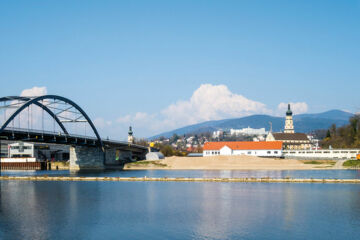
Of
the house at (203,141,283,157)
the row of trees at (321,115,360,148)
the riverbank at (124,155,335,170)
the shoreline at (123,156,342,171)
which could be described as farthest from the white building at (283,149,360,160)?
the riverbank at (124,155,335,170)

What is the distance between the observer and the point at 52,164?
445 feet

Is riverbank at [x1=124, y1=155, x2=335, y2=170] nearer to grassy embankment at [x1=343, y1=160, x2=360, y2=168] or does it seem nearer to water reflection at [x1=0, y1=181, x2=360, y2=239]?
grassy embankment at [x1=343, y1=160, x2=360, y2=168]

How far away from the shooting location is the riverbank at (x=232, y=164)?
111 meters

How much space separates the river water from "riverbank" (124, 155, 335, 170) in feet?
155

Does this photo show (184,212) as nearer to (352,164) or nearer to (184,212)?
(184,212)

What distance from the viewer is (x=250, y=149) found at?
5162 inches

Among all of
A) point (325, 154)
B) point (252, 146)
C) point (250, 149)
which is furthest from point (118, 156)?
point (325, 154)

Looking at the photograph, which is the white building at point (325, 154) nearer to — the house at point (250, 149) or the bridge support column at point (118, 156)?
the house at point (250, 149)

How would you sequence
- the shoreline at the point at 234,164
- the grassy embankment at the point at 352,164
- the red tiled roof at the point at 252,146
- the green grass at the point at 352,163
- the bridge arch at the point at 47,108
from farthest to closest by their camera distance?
the red tiled roof at the point at 252,146
the shoreline at the point at 234,164
the green grass at the point at 352,163
the grassy embankment at the point at 352,164
the bridge arch at the point at 47,108

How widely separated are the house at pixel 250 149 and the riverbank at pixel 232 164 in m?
12.6

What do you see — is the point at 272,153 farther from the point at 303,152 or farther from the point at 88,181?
the point at 88,181

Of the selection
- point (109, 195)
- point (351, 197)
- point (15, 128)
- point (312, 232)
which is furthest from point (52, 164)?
point (312, 232)

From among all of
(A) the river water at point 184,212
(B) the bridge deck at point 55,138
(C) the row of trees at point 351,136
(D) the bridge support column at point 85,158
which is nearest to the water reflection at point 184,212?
(A) the river water at point 184,212

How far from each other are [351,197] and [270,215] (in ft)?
51.4
